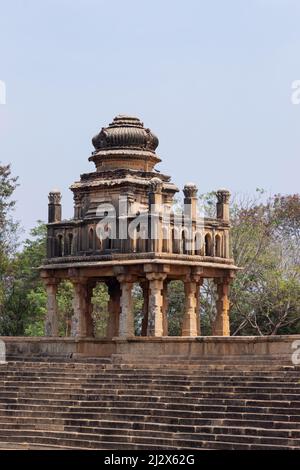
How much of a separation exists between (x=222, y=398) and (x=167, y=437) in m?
1.26

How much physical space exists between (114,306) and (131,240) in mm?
3498

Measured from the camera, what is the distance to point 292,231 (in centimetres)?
4181

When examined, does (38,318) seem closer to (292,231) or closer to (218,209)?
(292,231)

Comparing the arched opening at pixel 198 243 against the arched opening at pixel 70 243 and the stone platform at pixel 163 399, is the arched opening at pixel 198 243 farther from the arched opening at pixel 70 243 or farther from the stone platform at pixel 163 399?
the stone platform at pixel 163 399

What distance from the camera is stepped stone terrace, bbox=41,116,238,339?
25.7 m

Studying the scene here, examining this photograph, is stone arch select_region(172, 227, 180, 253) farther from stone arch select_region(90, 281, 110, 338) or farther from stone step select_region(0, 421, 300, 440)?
stone arch select_region(90, 281, 110, 338)

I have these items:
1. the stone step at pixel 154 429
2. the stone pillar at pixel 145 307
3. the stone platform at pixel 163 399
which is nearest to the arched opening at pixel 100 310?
the stone pillar at pixel 145 307

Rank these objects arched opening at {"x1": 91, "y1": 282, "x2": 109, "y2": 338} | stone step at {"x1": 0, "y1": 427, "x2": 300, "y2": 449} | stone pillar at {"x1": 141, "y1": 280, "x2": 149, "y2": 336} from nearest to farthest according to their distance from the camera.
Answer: stone step at {"x1": 0, "y1": 427, "x2": 300, "y2": 449}, stone pillar at {"x1": 141, "y1": 280, "x2": 149, "y2": 336}, arched opening at {"x1": 91, "y1": 282, "x2": 109, "y2": 338}

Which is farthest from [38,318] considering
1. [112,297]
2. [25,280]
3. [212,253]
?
[212,253]

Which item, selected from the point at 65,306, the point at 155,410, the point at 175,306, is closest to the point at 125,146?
the point at 155,410

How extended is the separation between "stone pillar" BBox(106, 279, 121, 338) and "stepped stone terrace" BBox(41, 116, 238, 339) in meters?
0.03

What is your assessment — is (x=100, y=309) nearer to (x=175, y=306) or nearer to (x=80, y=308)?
(x=175, y=306)

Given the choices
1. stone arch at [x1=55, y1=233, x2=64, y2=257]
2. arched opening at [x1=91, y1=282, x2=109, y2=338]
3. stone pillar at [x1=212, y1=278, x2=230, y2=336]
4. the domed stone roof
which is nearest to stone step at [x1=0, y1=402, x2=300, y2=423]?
stone arch at [x1=55, y1=233, x2=64, y2=257]

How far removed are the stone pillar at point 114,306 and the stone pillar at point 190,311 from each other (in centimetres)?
266
